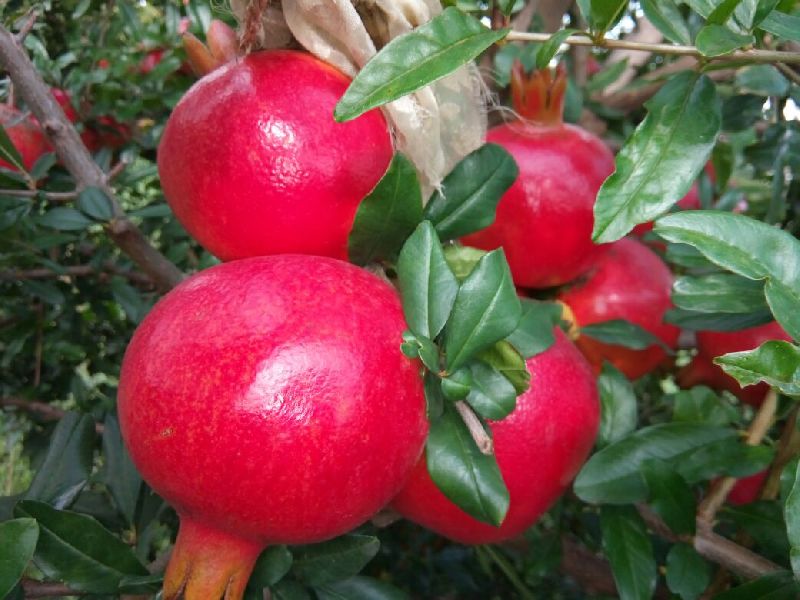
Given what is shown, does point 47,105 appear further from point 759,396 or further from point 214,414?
point 759,396

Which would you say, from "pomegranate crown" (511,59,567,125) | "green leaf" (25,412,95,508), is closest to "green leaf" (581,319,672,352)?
"pomegranate crown" (511,59,567,125)

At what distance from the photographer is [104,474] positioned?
93 cm

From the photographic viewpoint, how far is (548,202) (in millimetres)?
818

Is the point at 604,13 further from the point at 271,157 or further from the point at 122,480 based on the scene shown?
the point at 122,480

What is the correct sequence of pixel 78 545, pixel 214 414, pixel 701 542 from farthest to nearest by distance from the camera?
pixel 701 542 < pixel 78 545 < pixel 214 414

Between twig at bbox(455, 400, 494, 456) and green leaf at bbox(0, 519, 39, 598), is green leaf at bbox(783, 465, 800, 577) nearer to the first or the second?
twig at bbox(455, 400, 494, 456)

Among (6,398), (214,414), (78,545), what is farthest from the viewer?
(6,398)

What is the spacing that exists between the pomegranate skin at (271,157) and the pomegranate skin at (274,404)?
0.20 feet

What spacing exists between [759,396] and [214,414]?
2.38 feet

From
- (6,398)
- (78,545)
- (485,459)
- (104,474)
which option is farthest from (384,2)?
(6,398)

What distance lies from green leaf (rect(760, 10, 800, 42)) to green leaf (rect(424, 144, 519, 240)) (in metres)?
0.22

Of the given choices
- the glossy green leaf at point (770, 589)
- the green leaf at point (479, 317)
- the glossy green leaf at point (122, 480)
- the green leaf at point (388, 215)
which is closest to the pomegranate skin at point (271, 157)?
the green leaf at point (388, 215)

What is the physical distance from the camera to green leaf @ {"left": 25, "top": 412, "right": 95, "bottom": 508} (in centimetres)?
71

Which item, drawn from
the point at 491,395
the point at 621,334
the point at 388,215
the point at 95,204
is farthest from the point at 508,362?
the point at 95,204
